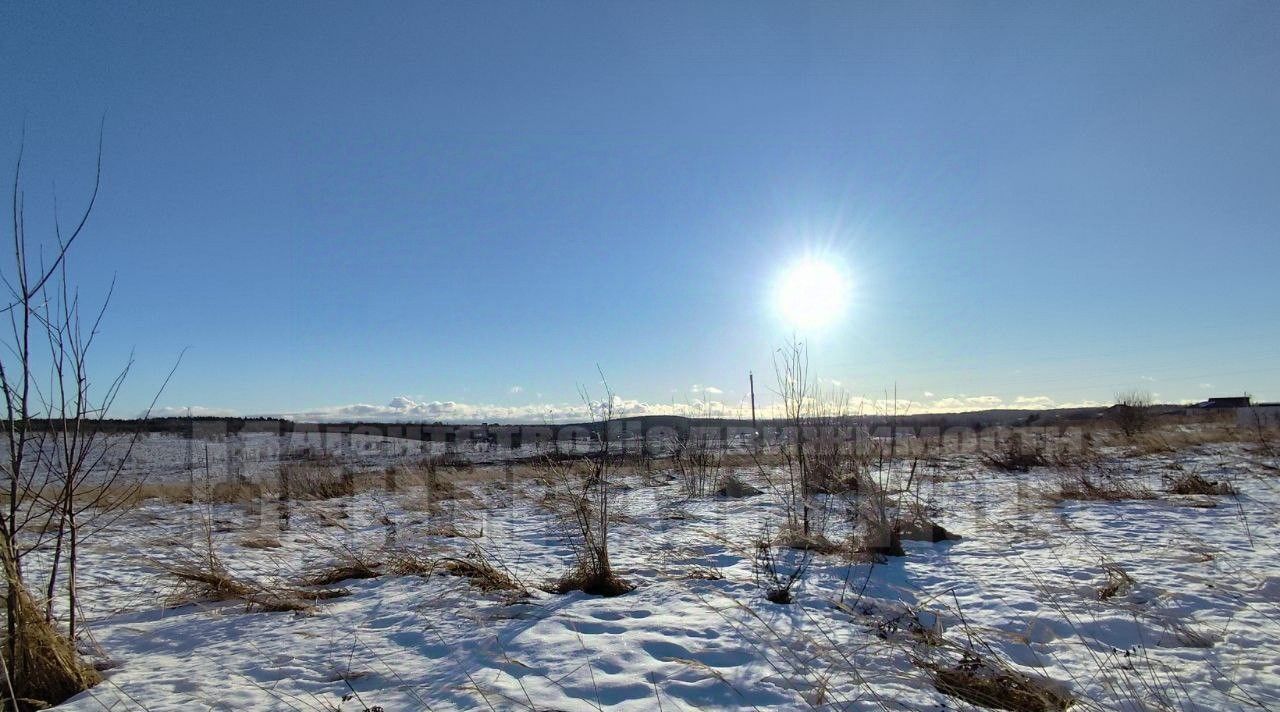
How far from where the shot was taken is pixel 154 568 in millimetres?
4422

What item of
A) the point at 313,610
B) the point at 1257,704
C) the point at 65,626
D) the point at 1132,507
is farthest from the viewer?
the point at 1132,507

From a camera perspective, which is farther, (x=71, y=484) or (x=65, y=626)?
(x=65, y=626)

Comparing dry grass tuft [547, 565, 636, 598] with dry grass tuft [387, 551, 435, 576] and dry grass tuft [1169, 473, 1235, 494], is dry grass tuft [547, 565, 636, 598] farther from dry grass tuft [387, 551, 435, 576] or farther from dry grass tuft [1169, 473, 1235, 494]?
dry grass tuft [1169, 473, 1235, 494]

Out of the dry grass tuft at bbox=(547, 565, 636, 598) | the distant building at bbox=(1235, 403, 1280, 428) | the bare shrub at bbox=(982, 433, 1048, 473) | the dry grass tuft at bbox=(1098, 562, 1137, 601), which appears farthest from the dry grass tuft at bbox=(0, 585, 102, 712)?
the distant building at bbox=(1235, 403, 1280, 428)

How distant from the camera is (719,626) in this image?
3025mm

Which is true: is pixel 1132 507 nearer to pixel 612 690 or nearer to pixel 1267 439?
pixel 612 690

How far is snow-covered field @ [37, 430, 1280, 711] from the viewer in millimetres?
2322

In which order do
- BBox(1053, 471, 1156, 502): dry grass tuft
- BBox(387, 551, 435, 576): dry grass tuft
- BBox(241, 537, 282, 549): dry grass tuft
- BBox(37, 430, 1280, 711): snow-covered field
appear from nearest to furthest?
BBox(37, 430, 1280, 711): snow-covered field < BBox(387, 551, 435, 576): dry grass tuft < BBox(241, 537, 282, 549): dry grass tuft < BBox(1053, 471, 1156, 502): dry grass tuft

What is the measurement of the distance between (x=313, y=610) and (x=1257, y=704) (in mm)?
4417

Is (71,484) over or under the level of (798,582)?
over

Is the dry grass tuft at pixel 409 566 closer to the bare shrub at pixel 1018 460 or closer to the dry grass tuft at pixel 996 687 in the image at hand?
the dry grass tuft at pixel 996 687

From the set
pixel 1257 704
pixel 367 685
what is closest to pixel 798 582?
pixel 1257 704

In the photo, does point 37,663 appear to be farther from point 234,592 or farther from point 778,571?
point 778,571

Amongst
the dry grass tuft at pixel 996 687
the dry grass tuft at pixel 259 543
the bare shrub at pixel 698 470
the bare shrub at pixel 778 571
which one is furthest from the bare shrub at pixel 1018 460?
the dry grass tuft at pixel 259 543
